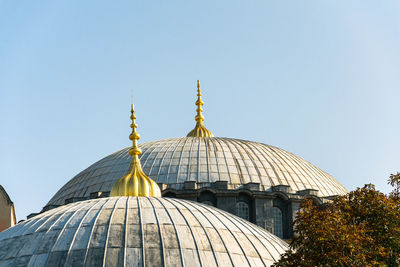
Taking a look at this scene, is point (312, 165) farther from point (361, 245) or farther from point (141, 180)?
point (361, 245)

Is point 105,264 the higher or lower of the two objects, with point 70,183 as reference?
lower

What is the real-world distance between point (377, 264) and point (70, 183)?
34.6 metres

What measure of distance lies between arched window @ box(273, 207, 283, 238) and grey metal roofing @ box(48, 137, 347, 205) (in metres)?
1.61

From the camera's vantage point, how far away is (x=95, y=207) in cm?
3847

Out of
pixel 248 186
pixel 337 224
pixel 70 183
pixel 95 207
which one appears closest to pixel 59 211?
pixel 95 207

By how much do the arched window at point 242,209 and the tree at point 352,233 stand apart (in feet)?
65.7

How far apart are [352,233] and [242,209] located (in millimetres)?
23614

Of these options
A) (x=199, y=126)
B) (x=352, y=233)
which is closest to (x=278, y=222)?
(x=199, y=126)

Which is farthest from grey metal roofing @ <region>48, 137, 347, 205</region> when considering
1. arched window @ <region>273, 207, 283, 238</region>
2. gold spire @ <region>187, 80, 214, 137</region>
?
gold spire @ <region>187, 80, 214, 137</region>

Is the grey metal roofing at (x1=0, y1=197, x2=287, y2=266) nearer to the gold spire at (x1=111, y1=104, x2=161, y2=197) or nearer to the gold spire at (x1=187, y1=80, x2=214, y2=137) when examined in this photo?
the gold spire at (x1=111, y1=104, x2=161, y2=197)

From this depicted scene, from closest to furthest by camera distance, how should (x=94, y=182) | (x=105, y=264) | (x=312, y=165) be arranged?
(x=105, y=264) → (x=94, y=182) → (x=312, y=165)

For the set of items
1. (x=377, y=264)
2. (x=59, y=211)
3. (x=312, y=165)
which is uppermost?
(x=312, y=165)

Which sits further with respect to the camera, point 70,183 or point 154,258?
point 70,183

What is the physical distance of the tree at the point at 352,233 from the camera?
30688 mm
